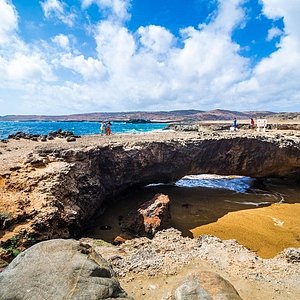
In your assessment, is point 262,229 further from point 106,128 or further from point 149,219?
point 106,128

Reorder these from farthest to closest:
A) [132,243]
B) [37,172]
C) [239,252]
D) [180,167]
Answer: [180,167] → [37,172] → [132,243] → [239,252]

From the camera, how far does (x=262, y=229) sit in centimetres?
1605

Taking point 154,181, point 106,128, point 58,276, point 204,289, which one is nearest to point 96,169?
point 154,181

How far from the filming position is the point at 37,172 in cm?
1461

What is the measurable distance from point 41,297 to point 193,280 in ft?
14.1

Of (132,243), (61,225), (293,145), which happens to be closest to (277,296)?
(132,243)

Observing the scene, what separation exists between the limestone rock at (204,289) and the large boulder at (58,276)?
2.19m

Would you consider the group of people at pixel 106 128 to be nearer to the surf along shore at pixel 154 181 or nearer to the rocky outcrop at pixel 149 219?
the surf along shore at pixel 154 181

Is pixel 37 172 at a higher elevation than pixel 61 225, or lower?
higher

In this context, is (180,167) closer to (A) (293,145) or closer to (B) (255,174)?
(B) (255,174)

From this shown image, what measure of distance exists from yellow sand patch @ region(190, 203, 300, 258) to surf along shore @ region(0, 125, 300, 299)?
0.17 ft

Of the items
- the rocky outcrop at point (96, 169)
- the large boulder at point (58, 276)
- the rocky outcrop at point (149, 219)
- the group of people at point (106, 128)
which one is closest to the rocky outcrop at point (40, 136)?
the group of people at point (106, 128)

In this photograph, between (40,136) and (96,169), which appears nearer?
(96,169)

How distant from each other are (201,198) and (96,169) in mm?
8591
